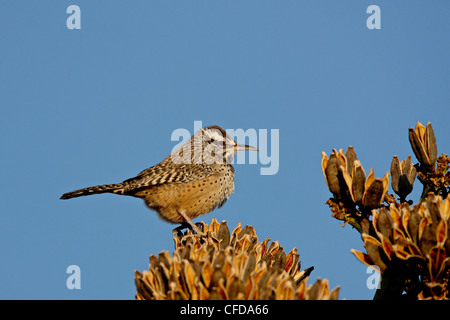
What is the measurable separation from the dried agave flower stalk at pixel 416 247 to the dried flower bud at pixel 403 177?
0.38 metres

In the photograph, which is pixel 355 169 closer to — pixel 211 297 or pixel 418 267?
pixel 418 267

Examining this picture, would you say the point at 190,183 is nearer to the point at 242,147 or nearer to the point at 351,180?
the point at 242,147

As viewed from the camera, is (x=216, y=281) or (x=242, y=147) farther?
(x=242, y=147)

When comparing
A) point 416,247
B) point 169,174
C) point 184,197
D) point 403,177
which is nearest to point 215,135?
point 169,174

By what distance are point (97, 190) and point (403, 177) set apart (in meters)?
2.34

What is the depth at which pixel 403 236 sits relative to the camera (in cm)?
180

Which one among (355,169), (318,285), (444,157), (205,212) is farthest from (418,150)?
(205,212)

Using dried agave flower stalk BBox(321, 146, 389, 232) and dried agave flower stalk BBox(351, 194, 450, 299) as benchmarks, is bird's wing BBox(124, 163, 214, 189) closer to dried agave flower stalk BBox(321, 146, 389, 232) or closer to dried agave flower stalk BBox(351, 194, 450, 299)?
dried agave flower stalk BBox(321, 146, 389, 232)

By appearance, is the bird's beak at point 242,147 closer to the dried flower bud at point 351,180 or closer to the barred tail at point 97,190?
the barred tail at point 97,190

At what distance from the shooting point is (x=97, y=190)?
4.04m

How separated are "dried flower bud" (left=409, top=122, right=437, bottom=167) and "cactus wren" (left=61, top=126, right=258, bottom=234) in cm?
203

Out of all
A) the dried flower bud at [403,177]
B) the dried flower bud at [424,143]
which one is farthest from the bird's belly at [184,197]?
the dried flower bud at [424,143]

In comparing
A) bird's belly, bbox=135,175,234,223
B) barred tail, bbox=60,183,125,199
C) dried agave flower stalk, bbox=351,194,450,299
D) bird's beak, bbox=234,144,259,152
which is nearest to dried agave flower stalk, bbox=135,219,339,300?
dried agave flower stalk, bbox=351,194,450,299
